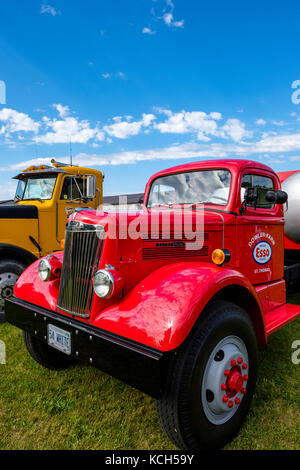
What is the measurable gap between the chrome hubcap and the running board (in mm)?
675

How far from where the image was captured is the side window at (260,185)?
124 inches

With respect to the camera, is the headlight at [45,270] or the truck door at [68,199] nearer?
the headlight at [45,270]

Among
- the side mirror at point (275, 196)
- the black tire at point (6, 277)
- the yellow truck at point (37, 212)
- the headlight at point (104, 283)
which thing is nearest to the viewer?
the headlight at point (104, 283)

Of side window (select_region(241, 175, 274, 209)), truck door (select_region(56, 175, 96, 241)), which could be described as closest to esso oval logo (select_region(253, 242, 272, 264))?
side window (select_region(241, 175, 274, 209))

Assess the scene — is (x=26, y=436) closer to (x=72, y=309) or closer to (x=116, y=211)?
(x=72, y=309)

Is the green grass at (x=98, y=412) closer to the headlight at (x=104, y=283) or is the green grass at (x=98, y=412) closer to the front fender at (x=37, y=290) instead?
the front fender at (x=37, y=290)

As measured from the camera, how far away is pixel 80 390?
2.75m

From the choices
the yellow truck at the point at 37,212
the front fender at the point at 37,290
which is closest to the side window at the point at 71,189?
the yellow truck at the point at 37,212

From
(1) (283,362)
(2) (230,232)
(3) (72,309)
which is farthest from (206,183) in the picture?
(1) (283,362)

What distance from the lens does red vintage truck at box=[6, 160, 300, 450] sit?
1830mm

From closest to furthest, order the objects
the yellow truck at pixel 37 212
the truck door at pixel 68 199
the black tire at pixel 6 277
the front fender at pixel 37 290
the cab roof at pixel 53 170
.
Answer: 1. the front fender at pixel 37 290
2. the black tire at pixel 6 277
3. the yellow truck at pixel 37 212
4. the truck door at pixel 68 199
5. the cab roof at pixel 53 170

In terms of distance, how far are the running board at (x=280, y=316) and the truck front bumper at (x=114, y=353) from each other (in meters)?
1.41

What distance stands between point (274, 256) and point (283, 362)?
1149 mm
